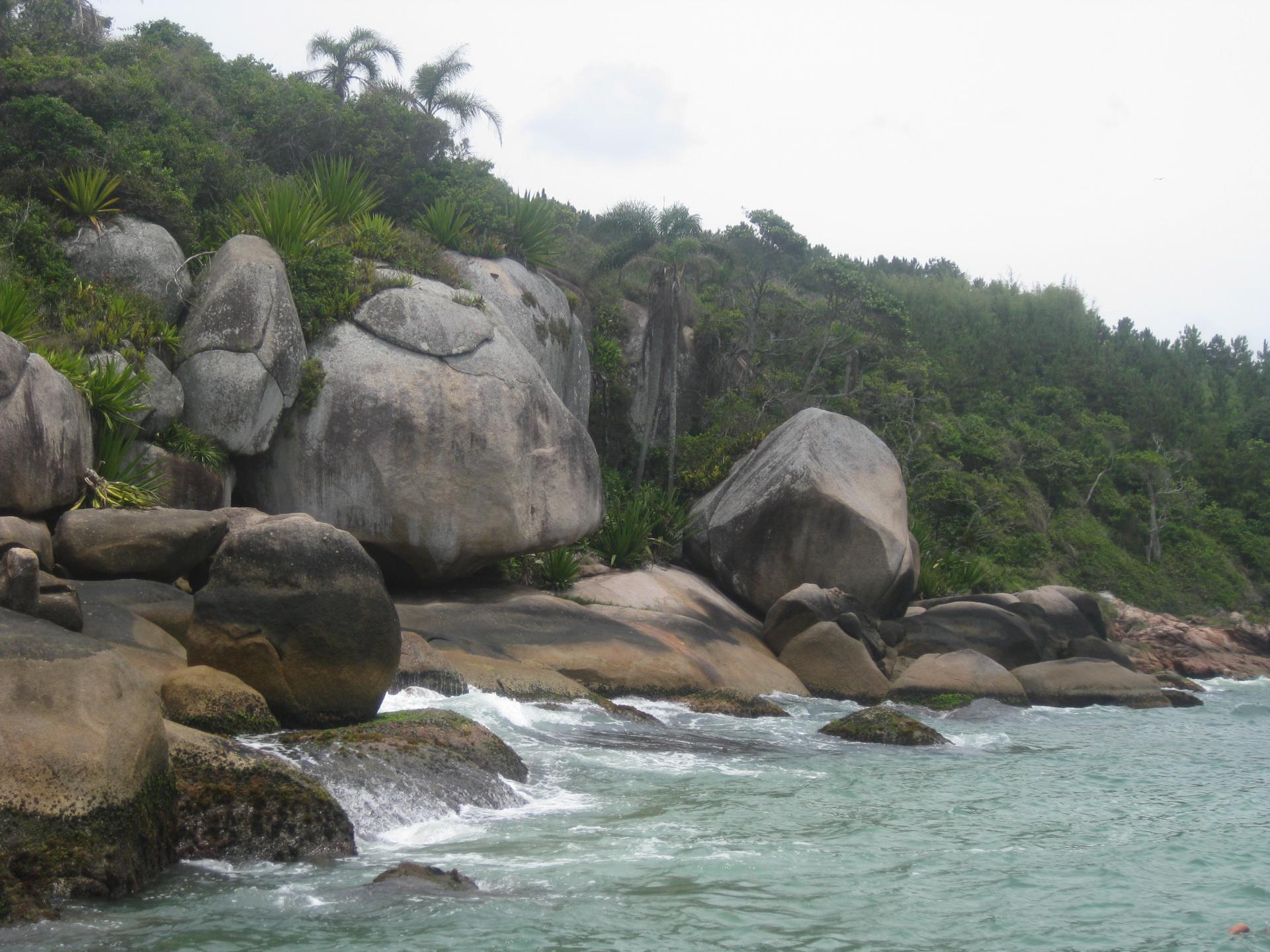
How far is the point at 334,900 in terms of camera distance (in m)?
6.01

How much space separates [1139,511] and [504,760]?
30.9 meters

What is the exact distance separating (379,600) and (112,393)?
5779mm

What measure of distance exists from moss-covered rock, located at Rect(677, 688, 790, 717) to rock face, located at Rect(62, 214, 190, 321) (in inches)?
358

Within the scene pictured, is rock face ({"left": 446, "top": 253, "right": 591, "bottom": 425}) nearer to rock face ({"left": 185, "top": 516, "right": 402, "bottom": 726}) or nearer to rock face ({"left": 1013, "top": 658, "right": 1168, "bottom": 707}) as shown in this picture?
rock face ({"left": 1013, "top": 658, "right": 1168, "bottom": 707})

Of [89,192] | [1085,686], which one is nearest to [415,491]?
[89,192]

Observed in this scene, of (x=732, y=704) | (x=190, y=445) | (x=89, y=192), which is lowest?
(x=732, y=704)

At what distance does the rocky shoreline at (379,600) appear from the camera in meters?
6.56

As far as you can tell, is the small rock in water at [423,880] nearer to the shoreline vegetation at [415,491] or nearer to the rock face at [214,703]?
the shoreline vegetation at [415,491]

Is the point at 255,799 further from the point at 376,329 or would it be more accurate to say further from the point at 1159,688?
the point at 1159,688

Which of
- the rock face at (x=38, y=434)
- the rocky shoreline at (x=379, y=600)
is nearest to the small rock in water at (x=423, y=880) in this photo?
the rocky shoreline at (x=379, y=600)

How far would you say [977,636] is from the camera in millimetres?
19891

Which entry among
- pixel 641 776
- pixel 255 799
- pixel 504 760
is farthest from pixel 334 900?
pixel 641 776

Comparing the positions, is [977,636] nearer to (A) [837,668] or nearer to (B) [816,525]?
(B) [816,525]

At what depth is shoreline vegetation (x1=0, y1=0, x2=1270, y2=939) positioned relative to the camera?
328 inches
